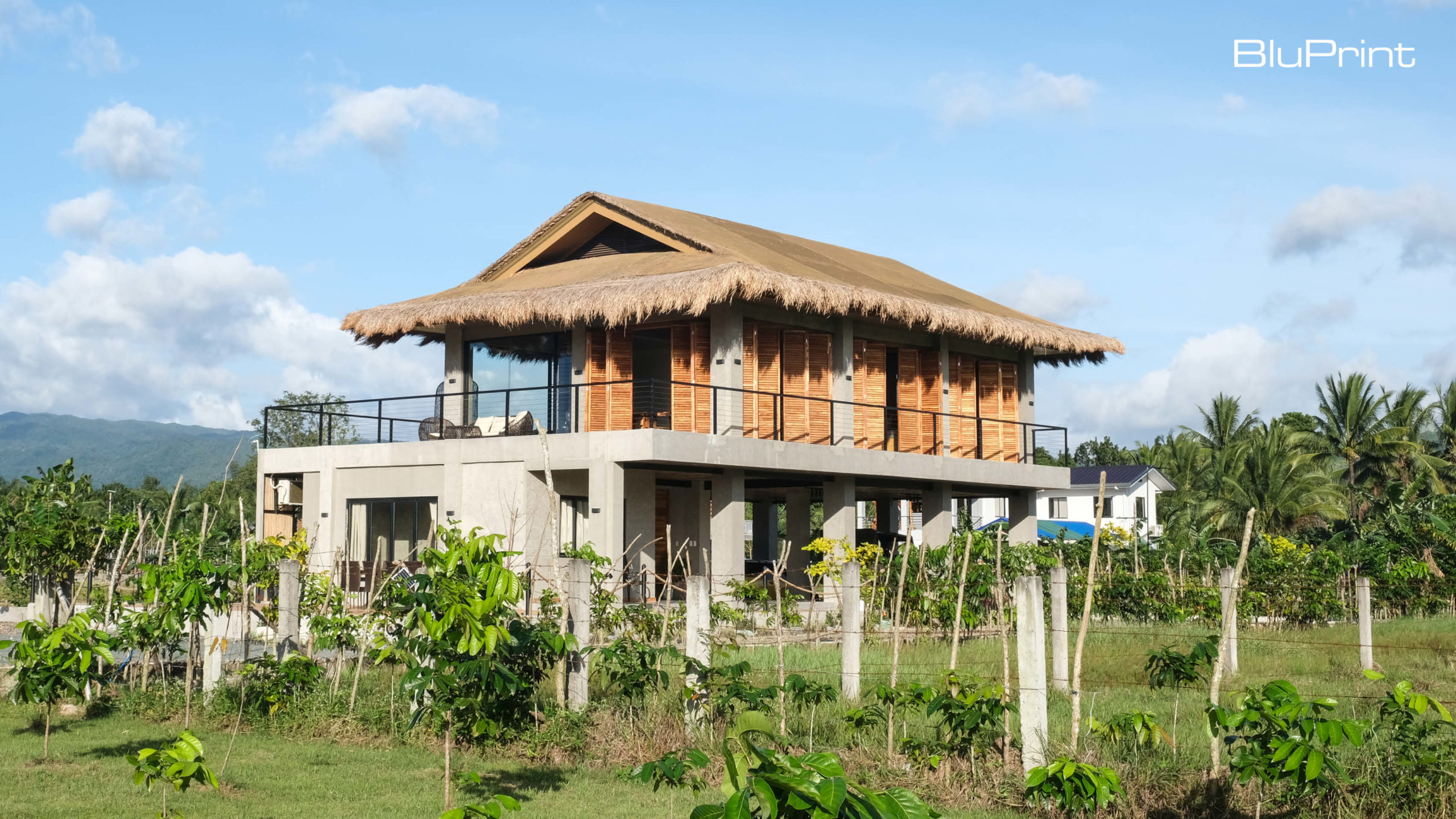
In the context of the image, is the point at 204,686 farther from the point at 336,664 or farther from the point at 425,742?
the point at 425,742

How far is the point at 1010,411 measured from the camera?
83.7ft

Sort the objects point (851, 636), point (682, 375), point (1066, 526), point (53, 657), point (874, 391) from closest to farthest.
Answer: point (53, 657), point (851, 636), point (682, 375), point (874, 391), point (1066, 526)

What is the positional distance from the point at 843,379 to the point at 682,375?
2758 mm

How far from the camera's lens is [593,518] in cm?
1839

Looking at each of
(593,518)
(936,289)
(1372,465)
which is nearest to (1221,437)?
(1372,465)

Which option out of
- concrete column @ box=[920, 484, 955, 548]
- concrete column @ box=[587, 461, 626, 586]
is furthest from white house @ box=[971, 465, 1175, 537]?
concrete column @ box=[587, 461, 626, 586]

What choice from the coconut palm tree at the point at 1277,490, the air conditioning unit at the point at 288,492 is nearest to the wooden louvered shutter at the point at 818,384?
the air conditioning unit at the point at 288,492

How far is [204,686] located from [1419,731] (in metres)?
9.20

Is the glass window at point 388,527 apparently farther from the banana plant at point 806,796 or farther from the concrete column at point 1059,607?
the banana plant at point 806,796

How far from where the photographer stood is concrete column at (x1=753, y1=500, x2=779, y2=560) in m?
28.6

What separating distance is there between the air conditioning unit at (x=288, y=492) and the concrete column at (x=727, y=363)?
8243 millimetres

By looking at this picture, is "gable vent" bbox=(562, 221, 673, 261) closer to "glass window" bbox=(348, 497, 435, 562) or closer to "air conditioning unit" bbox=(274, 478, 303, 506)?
"glass window" bbox=(348, 497, 435, 562)

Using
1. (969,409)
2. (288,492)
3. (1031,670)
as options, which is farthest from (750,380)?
(1031,670)

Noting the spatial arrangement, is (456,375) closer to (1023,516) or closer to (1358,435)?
(1023,516)
